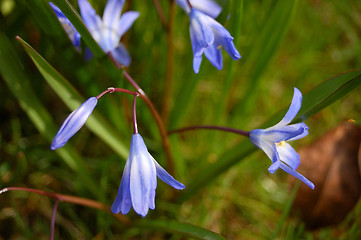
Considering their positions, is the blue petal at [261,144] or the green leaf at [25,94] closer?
the blue petal at [261,144]

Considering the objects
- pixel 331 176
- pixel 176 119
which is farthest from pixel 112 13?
pixel 331 176

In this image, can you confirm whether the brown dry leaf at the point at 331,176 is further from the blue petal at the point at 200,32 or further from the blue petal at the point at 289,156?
the blue petal at the point at 200,32

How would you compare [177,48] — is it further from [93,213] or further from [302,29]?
[93,213]

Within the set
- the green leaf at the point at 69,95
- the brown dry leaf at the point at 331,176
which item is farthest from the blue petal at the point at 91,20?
the brown dry leaf at the point at 331,176

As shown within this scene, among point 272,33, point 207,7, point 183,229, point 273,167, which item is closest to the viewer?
point 273,167

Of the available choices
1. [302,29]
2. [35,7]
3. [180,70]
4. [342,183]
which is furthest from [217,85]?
[35,7]

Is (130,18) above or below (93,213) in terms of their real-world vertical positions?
above

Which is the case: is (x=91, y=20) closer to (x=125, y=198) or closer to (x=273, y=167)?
(x=125, y=198)
